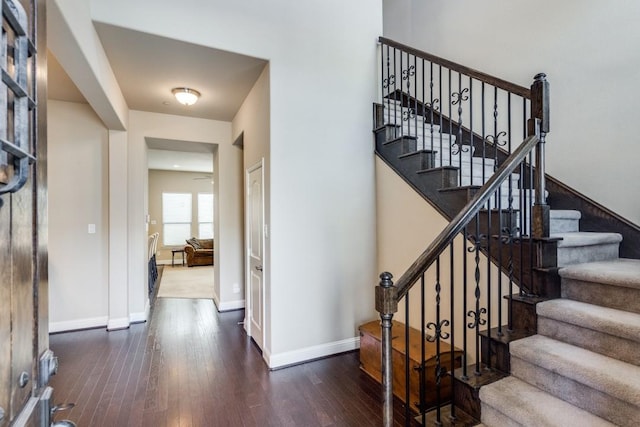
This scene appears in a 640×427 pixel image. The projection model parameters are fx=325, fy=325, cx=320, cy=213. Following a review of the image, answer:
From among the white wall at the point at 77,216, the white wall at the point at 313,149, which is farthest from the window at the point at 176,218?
the white wall at the point at 313,149

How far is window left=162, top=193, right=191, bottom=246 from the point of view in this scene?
33.7ft

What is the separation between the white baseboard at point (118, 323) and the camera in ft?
13.4

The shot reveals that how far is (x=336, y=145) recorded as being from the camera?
11.0 feet

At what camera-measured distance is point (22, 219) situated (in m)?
0.69

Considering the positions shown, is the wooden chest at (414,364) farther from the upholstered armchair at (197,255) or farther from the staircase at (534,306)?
the upholstered armchair at (197,255)

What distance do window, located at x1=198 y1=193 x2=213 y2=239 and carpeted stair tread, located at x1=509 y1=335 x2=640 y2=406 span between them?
10233 mm

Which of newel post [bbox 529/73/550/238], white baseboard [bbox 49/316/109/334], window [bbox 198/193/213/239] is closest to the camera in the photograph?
newel post [bbox 529/73/550/238]

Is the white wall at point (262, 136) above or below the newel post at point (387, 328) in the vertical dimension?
above

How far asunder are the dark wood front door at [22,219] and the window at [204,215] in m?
10.4

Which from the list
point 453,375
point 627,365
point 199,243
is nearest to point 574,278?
point 627,365

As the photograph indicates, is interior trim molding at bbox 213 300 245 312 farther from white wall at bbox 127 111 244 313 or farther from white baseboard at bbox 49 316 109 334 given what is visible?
white baseboard at bbox 49 316 109 334

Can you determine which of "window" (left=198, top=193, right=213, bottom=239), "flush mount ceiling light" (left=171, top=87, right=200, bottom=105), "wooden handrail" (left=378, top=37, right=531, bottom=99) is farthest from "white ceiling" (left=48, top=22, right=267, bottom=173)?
"window" (left=198, top=193, right=213, bottom=239)

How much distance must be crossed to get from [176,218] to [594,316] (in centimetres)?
1061

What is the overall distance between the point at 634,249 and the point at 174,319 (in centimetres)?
500
